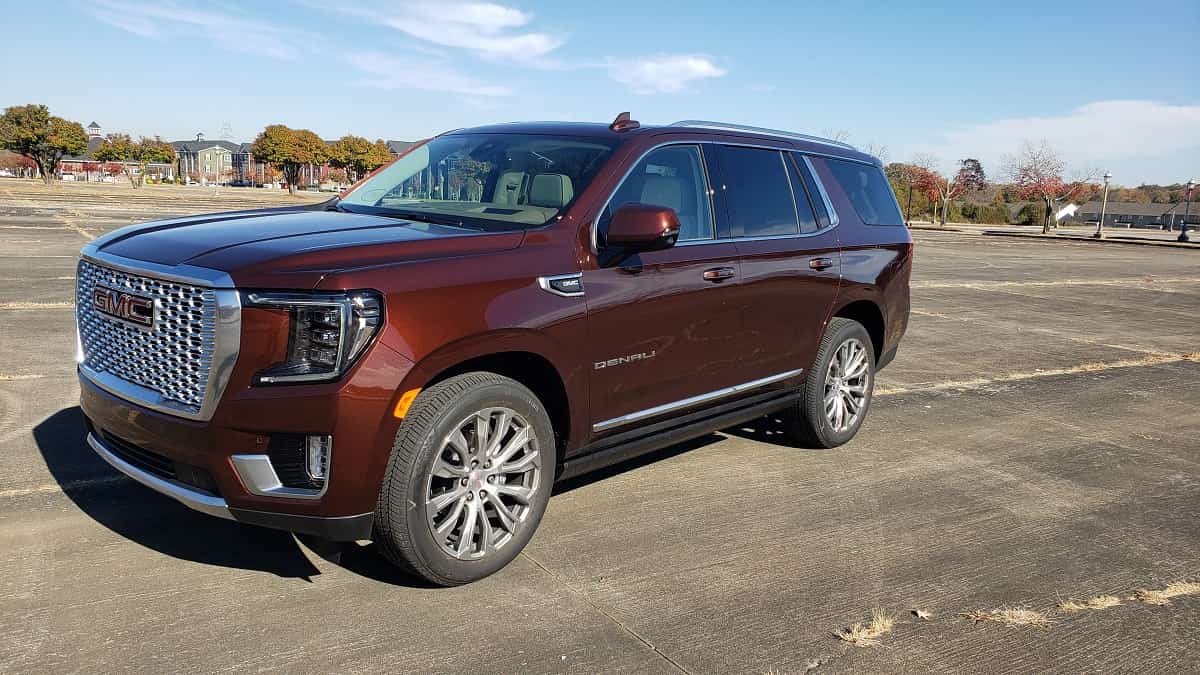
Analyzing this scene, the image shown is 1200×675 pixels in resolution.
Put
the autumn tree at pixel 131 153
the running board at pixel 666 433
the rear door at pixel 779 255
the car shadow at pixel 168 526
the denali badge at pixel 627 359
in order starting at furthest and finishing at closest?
the autumn tree at pixel 131 153 → the rear door at pixel 779 255 → the running board at pixel 666 433 → the denali badge at pixel 627 359 → the car shadow at pixel 168 526

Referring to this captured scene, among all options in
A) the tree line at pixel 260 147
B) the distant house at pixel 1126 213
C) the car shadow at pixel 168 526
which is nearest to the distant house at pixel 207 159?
the tree line at pixel 260 147

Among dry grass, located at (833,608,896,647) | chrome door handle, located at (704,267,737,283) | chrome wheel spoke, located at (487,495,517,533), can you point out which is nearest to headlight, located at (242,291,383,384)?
chrome wheel spoke, located at (487,495,517,533)

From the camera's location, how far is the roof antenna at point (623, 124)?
471 centimetres

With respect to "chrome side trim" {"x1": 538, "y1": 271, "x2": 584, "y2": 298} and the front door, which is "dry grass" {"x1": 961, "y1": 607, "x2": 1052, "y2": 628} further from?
"chrome side trim" {"x1": 538, "y1": 271, "x2": 584, "y2": 298}

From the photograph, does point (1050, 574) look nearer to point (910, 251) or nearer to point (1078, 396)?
point (910, 251)

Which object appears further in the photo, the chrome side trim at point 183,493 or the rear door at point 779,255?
the rear door at point 779,255

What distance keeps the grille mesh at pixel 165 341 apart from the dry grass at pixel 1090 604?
3.54 meters

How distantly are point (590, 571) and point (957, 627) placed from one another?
1.50 meters

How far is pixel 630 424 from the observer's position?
14.3 feet

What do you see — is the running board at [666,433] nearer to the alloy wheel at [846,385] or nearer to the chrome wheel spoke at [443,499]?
the alloy wheel at [846,385]

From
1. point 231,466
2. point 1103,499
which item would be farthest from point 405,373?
point 1103,499

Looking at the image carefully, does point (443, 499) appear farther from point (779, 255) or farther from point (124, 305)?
point (779, 255)

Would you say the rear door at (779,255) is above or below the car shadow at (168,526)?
above

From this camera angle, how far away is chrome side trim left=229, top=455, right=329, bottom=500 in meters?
3.20
